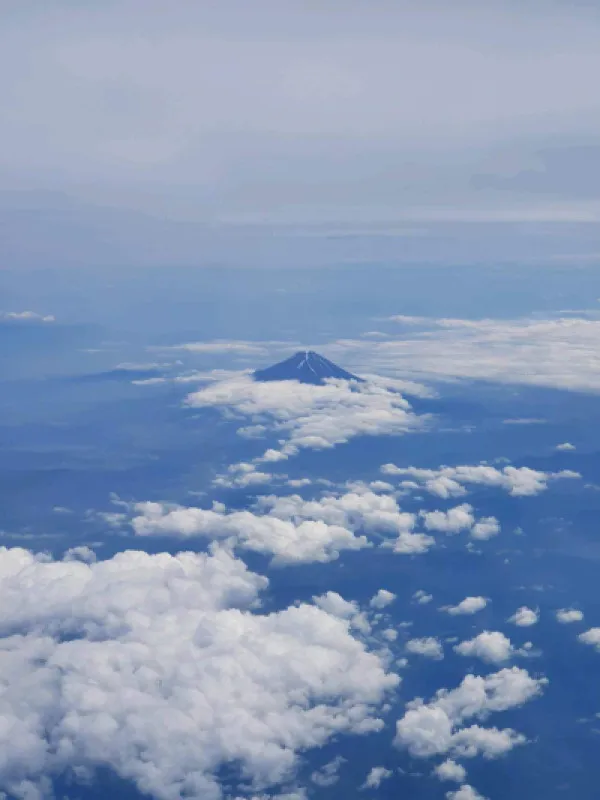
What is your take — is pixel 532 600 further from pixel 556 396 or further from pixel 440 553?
pixel 556 396

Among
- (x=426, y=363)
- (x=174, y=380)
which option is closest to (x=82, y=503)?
(x=174, y=380)

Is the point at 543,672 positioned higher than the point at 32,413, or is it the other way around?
the point at 32,413

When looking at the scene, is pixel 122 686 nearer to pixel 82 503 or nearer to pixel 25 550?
pixel 25 550

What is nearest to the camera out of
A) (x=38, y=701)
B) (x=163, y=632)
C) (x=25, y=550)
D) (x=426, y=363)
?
(x=38, y=701)

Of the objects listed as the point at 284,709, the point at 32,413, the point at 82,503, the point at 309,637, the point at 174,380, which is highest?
the point at 174,380

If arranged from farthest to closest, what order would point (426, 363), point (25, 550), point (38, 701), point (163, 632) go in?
point (426, 363) → point (25, 550) → point (163, 632) → point (38, 701)

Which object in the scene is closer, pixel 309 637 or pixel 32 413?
pixel 309 637
